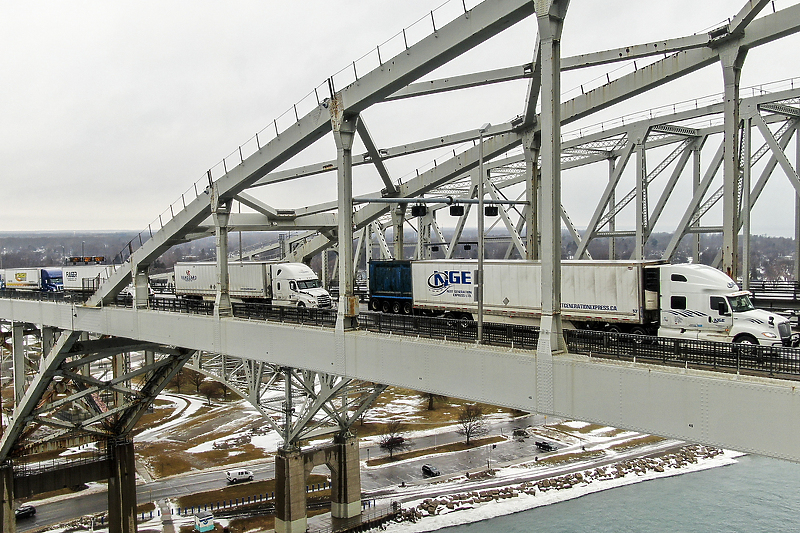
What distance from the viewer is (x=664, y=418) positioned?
35.8ft

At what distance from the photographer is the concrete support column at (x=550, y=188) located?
40.6 ft

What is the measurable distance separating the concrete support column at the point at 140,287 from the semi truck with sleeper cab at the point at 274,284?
7.77 meters

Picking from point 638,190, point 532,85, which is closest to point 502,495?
point 638,190

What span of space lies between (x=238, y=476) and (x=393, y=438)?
1305 centimetres

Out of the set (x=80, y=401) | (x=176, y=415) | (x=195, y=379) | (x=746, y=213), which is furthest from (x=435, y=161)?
(x=195, y=379)

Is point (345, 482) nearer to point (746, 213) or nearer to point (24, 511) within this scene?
point (24, 511)

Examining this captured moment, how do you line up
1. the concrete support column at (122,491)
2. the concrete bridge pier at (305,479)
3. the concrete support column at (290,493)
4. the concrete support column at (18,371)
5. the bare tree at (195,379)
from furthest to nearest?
1. the bare tree at (195,379)
2. the concrete bridge pier at (305,479)
3. the concrete support column at (290,493)
4. the concrete support column at (122,491)
5. the concrete support column at (18,371)

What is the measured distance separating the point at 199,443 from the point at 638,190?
39.8m

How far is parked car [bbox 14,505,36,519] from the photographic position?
36.8 metres

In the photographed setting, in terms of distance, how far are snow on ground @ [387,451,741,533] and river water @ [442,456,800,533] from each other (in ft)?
1.48

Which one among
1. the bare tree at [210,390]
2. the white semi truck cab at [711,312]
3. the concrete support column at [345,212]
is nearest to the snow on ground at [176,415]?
the bare tree at [210,390]

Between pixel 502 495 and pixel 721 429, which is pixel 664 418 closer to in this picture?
pixel 721 429

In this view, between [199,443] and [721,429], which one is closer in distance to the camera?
[721,429]

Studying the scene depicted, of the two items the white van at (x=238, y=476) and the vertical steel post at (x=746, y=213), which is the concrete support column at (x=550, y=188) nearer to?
the vertical steel post at (x=746, y=213)
